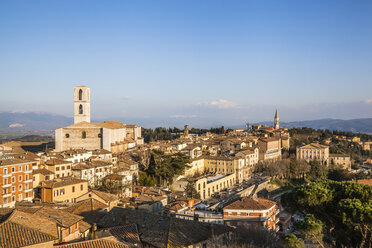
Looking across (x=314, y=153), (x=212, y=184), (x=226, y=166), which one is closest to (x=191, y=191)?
(x=212, y=184)

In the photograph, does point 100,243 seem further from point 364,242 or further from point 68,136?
point 68,136

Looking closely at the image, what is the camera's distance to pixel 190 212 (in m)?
18.4

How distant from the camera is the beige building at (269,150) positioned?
173ft

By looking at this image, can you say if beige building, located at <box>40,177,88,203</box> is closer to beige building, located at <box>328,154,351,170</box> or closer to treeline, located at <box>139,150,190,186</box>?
treeline, located at <box>139,150,190,186</box>

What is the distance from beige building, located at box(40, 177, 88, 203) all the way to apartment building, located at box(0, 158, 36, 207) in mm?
1012

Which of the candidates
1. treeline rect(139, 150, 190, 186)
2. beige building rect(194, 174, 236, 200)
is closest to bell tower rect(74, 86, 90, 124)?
treeline rect(139, 150, 190, 186)

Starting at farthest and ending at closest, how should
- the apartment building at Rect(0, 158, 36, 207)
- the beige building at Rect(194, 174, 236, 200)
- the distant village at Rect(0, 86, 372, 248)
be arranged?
1. the beige building at Rect(194, 174, 236, 200)
2. the apartment building at Rect(0, 158, 36, 207)
3. the distant village at Rect(0, 86, 372, 248)

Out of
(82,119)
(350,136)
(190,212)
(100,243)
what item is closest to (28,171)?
(190,212)

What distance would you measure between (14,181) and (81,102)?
28077mm

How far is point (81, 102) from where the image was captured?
157 ft

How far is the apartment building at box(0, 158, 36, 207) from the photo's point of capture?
20344 mm

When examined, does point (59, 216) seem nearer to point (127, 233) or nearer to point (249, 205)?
point (127, 233)

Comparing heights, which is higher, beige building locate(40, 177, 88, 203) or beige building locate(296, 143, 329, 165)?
beige building locate(40, 177, 88, 203)

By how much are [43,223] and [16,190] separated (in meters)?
11.0
